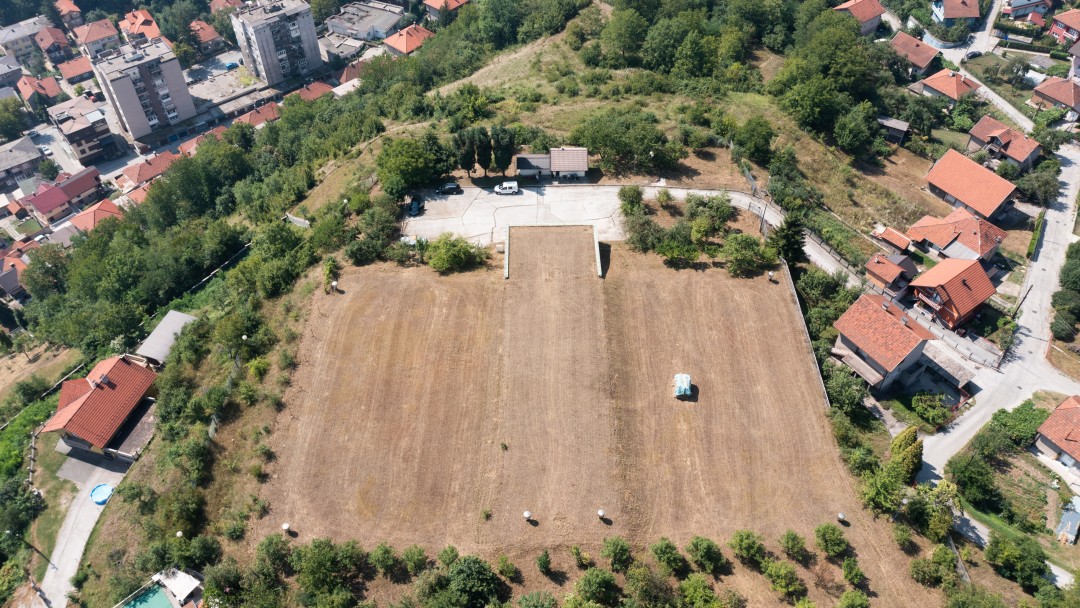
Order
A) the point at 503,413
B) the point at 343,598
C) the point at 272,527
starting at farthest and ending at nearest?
the point at 503,413
the point at 272,527
the point at 343,598

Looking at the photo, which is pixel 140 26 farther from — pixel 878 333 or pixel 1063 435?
A: pixel 1063 435

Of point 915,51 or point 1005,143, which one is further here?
point 915,51

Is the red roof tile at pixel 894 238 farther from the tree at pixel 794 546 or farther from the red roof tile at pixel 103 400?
the red roof tile at pixel 103 400

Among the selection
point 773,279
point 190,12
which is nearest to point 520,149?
point 773,279

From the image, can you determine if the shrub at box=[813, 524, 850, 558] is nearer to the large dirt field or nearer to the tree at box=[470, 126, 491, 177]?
the large dirt field

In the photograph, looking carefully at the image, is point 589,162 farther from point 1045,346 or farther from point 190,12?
point 190,12

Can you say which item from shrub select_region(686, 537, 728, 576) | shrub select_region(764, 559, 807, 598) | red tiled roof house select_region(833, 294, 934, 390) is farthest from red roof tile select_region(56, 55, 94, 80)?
shrub select_region(764, 559, 807, 598)

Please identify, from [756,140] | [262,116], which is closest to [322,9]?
[262,116]

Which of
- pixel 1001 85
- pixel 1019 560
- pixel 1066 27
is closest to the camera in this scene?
pixel 1019 560
